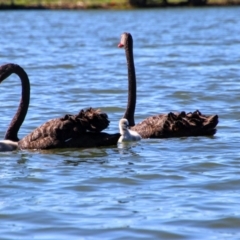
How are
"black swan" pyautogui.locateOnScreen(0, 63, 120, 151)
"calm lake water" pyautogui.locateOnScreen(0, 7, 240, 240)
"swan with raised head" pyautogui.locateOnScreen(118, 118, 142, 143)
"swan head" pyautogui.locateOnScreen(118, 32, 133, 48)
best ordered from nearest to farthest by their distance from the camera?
"calm lake water" pyautogui.locateOnScreen(0, 7, 240, 240), "black swan" pyautogui.locateOnScreen(0, 63, 120, 151), "swan with raised head" pyautogui.locateOnScreen(118, 118, 142, 143), "swan head" pyautogui.locateOnScreen(118, 32, 133, 48)

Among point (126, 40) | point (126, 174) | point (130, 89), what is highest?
point (126, 40)

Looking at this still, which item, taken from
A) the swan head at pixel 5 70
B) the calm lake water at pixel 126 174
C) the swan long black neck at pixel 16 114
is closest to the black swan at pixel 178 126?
the calm lake water at pixel 126 174

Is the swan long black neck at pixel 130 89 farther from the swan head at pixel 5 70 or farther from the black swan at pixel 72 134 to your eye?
the swan head at pixel 5 70

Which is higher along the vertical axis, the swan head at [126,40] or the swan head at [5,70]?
the swan head at [126,40]

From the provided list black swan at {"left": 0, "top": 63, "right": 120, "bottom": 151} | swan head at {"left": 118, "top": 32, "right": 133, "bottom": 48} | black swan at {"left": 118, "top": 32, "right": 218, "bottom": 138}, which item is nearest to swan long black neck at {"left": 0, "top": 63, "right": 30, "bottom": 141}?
black swan at {"left": 0, "top": 63, "right": 120, "bottom": 151}

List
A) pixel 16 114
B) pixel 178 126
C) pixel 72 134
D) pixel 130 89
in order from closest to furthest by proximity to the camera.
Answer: pixel 72 134
pixel 16 114
pixel 178 126
pixel 130 89

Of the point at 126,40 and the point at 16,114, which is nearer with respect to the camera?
the point at 16,114

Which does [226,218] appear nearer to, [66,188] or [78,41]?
[66,188]

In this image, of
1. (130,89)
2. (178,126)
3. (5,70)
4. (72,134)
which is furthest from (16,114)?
(178,126)

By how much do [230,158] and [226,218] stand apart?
8.11 ft

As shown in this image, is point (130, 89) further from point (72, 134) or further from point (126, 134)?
point (72, 134)

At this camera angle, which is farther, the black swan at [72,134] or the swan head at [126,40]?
the swan head at [126,40]

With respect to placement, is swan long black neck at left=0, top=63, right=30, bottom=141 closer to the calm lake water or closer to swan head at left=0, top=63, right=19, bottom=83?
swan head at left=0, top=63, right=19, bottom=83

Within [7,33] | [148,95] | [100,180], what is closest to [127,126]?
[100,180]
